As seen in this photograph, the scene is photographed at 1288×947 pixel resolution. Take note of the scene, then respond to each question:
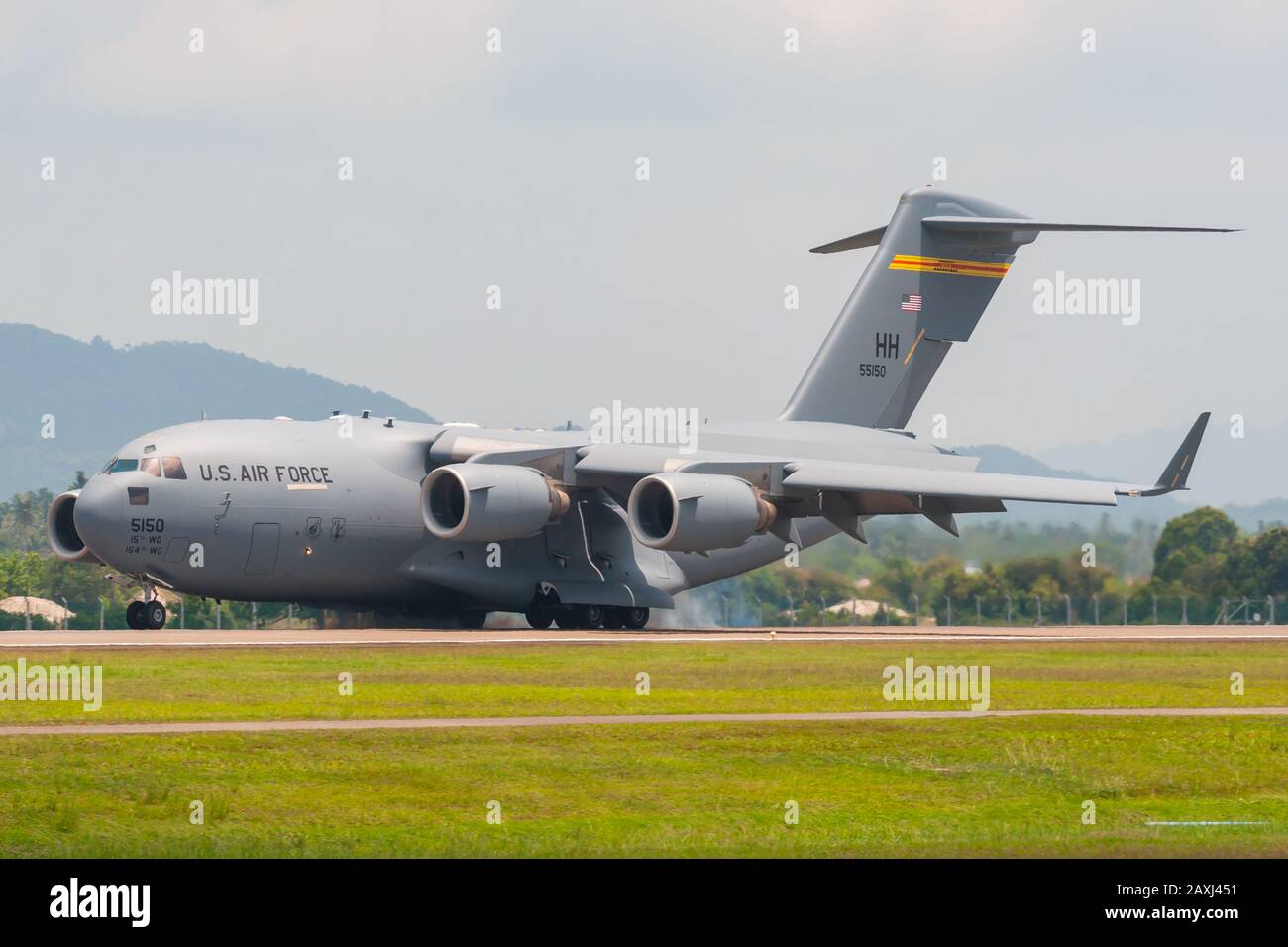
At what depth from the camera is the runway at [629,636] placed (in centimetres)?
3653

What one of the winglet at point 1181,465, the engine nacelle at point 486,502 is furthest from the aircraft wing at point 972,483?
the engine nacelle at point 486,502

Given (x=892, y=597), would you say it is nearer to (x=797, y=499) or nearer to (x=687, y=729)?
(x=797, y=499)

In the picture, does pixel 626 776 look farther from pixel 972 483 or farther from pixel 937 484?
pixel 972 483

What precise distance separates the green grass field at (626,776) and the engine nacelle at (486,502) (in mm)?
10854

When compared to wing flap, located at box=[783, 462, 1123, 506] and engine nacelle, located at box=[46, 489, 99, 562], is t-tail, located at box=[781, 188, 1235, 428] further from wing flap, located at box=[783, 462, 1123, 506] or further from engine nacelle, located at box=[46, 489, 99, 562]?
engine nacelle, located at box=[46, 489, 99, 562]

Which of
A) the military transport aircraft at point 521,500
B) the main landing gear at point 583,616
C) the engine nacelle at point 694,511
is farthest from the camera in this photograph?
the main landing gear at point 583,616

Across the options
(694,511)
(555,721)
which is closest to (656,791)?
(555,721)

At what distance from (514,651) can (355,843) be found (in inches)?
691

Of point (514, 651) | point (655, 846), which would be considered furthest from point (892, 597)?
point (655, 846)

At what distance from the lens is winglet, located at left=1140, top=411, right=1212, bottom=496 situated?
135ft

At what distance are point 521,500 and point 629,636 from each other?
3.21 meters

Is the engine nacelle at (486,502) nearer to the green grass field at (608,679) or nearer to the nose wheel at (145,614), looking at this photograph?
the green grass field at (608,679)

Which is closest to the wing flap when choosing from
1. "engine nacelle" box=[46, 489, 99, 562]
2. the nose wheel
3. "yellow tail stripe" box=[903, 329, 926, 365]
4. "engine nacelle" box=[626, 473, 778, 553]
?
"engine nacelle" box=[626, 473, 778, 553]

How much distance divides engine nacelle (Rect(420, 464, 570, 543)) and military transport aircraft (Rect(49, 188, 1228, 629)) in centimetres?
4
